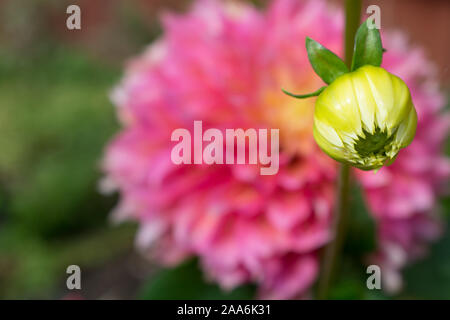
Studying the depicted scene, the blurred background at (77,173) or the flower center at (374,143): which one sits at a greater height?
the blurred background at (77,173)

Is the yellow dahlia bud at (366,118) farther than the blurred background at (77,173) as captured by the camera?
No

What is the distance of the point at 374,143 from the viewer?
82 mm

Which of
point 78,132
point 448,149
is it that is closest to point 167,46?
point 448,149

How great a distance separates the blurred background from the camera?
25cm

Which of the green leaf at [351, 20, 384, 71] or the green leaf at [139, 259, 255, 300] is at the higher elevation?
the green leaf at [351, 20, 384, 71]

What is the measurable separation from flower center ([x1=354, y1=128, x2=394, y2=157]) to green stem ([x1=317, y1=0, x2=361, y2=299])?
2 cm

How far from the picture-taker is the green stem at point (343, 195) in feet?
0.31

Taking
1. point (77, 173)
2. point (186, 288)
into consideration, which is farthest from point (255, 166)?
point (77, 173)

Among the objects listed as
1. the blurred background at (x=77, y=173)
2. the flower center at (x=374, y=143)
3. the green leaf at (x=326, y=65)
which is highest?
the blurred background at (x=77, y=173)

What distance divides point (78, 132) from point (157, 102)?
26cm

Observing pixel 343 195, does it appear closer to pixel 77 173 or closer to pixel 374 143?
pixel 374 143

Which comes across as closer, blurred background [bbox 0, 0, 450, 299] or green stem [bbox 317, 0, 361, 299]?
green stem [bbox 317, 0, 361, 299]

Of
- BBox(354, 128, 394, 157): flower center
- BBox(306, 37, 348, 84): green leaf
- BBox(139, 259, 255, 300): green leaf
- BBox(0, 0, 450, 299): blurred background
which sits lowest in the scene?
BBox(139, 259, 255, 300): green leaf

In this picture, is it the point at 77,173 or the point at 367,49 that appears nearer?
the point at 367,49
